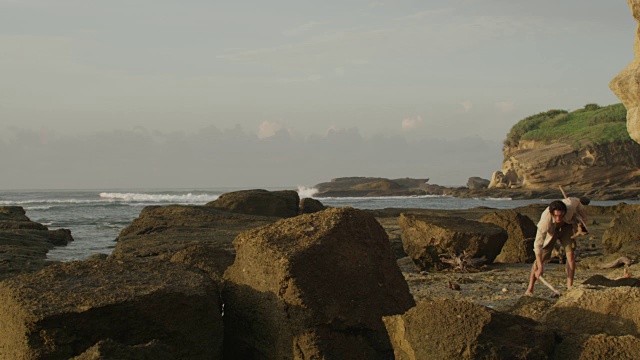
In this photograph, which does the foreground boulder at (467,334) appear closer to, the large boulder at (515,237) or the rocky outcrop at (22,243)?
the rocky outcrop at (22,243)

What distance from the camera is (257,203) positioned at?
24453 mm

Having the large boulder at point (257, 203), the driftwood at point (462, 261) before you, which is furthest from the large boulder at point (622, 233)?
the large boulder at point (257, 203)

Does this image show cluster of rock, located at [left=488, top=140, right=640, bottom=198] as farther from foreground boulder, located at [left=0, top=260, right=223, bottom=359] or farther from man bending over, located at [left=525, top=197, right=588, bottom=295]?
foreground boulder, located at [left=0, top=260, right=223, bottom=359]

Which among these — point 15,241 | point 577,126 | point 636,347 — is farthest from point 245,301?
point 577,126

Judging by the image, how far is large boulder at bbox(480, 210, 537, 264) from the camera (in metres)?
13.9

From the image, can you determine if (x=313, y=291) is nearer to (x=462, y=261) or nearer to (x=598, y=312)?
(x=598, y=312)

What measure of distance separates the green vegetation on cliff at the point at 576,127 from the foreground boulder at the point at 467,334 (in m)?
64.6

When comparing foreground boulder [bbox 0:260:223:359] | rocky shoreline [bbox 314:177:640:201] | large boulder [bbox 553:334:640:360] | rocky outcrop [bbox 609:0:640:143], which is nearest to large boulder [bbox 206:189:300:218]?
rocky outcrop [bbox 609:0:640:143]

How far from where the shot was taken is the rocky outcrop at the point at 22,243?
1270 cm

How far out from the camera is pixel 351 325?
17.5 ft

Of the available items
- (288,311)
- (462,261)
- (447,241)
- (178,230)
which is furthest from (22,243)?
(288,311)

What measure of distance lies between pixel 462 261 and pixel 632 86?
1055 cm

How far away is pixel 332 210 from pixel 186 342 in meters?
1.67

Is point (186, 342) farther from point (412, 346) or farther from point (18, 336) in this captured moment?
point (412, 346)
